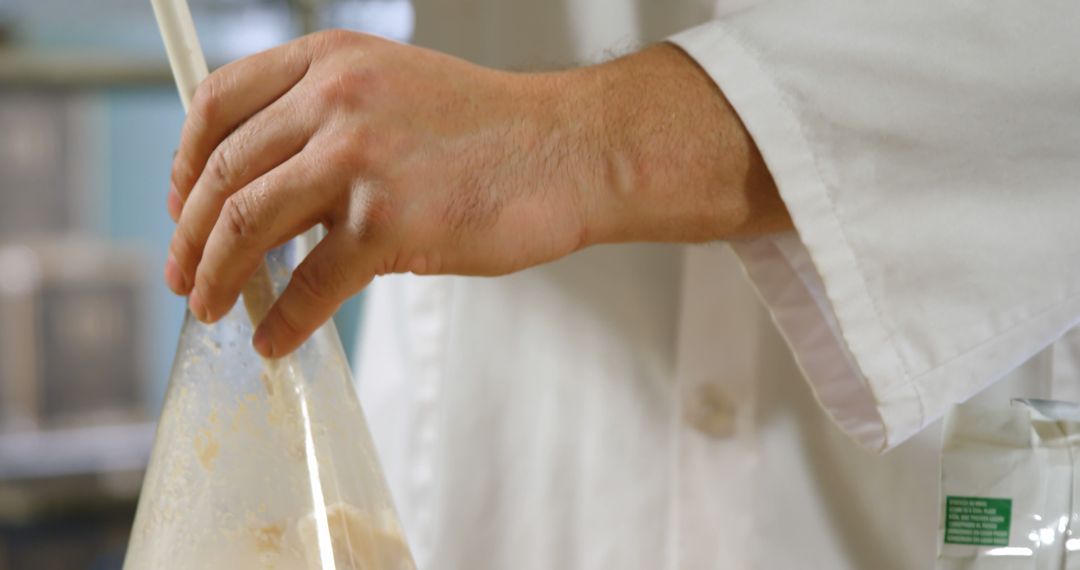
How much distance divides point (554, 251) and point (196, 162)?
6.6 inches

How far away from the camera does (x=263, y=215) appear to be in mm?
454

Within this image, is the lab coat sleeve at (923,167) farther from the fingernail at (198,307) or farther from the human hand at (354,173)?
the fingernail at (198,307)

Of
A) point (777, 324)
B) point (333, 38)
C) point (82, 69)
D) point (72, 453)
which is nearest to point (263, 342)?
point (333, 38)

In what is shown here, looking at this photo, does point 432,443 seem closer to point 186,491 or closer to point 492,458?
point 492,458

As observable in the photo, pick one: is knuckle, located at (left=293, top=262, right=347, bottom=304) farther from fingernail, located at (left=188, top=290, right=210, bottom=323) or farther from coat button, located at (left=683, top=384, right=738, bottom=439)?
coat button, located at (left=683, top=384, right=738, bottom=439)

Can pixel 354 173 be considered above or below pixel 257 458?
above

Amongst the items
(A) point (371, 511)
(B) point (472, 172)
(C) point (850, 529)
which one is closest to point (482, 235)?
(B) point (472, 172)

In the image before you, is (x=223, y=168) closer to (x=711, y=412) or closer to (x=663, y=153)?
(x=663, y=153)

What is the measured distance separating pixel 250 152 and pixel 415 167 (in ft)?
0.23

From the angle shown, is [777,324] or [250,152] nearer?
[250,152]

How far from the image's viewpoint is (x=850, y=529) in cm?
68

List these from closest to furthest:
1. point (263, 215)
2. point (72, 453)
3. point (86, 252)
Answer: point (263, 215), point (72, 453), point (86, 252)

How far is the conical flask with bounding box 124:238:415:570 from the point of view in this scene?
18.1 inches

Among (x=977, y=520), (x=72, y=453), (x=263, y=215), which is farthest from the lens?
(x=72, y=453)
